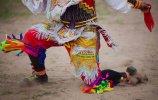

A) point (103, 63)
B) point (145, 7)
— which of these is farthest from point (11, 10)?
point (145, 7)

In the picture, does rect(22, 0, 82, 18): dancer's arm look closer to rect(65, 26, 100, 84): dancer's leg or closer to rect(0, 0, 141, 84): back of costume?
rect(0, 0, 141, 84): back of costume

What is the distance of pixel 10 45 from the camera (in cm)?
406

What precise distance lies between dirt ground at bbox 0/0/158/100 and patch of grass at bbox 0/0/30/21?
282 mm

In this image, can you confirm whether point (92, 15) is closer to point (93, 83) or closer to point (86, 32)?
point (86, 32)

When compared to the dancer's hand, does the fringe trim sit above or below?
below

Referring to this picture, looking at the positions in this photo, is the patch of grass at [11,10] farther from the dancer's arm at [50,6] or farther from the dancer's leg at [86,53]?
the dancer's leg at [86,53]

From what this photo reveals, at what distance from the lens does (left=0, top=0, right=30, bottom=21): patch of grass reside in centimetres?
780

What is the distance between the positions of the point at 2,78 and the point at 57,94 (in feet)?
3.18

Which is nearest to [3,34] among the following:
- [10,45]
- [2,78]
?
[2,78]

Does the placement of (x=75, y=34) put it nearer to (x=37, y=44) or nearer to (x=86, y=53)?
(x=86, y=53)

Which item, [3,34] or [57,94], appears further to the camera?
[3,34]

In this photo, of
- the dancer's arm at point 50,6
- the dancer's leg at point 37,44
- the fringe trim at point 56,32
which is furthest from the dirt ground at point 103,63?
the dancer's arm at point 50,6

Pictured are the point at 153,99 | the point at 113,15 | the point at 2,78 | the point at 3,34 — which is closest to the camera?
the point at 153,99

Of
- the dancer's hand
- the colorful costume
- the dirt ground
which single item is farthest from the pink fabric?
→ the dancer's hand
